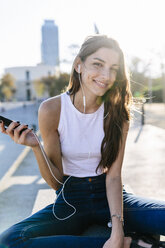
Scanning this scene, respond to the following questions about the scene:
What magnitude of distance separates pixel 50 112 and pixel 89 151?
1.36ft

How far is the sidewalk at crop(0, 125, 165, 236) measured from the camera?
3635 mm

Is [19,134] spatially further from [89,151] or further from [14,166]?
[14,166]

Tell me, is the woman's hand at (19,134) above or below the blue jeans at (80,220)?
above

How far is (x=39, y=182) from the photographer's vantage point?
196 inches

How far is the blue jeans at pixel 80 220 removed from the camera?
6.48 ft

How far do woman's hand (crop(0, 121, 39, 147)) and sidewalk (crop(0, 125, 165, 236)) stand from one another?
134 cm

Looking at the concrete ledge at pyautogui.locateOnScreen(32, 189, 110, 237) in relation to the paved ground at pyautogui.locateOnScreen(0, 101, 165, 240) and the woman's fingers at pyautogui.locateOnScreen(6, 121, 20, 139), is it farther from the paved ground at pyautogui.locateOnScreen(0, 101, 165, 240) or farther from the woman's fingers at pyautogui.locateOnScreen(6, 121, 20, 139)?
the woman's fingers at pyautogui.locateOnScreen(6, 121, 20, 139)

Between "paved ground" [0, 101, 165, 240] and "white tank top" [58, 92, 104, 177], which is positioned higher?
"white tank top" [58, 92, 104, 177]

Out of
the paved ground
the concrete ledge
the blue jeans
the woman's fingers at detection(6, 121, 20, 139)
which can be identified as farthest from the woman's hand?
the paved ground

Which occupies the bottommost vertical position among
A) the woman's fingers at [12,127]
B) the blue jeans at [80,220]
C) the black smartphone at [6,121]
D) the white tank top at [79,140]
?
the blue jeans at [80,220]

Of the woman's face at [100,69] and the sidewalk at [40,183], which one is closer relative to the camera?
the woman's face at [100,69]

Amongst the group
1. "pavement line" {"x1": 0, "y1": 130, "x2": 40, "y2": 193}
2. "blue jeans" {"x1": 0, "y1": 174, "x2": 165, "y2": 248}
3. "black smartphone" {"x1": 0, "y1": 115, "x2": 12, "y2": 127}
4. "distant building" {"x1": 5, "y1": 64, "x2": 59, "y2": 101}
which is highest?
"black smartphone" {"x1": 0, "y1": 115, "x2": 12, "y2": 127}

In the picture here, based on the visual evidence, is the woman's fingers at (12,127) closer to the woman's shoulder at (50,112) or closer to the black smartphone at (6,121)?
the black smartphone at (6,121)

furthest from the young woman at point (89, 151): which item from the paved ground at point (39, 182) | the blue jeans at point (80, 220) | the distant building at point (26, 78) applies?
the distant building at point (26, 78)
